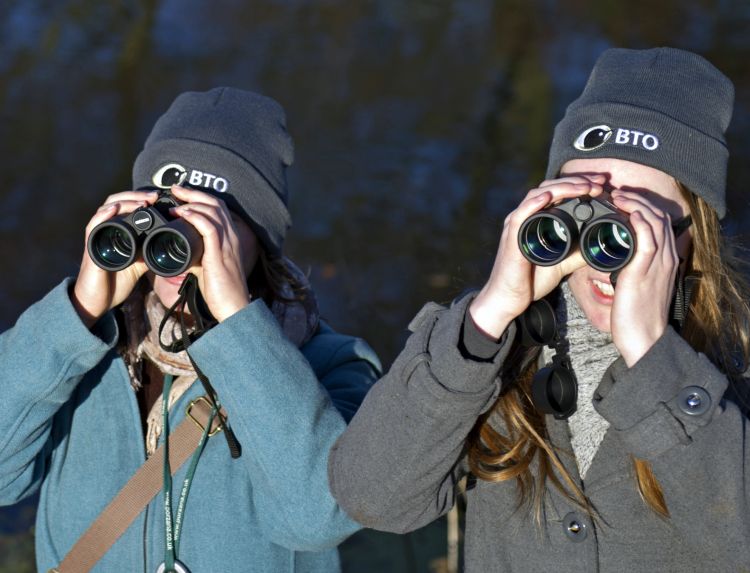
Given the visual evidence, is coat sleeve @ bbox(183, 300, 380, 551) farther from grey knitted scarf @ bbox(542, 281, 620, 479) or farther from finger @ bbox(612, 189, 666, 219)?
finger @ bbox(612, 189, 666, 219)

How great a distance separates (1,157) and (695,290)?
671 centimetres

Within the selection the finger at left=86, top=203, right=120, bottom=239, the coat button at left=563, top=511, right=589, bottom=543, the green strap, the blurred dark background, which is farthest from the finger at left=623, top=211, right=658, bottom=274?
the blurred dark background

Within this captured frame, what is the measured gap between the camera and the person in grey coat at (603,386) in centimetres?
204

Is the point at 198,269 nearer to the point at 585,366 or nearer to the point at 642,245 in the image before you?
the point at 585,366

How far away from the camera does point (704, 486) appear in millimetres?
2016

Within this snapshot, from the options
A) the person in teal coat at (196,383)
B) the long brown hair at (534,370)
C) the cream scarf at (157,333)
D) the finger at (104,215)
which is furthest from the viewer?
the cream scarf at (157,333)

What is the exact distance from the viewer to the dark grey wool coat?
202cm

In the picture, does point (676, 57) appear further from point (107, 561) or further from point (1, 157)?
point (1, 157)

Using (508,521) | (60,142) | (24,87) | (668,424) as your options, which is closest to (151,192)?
(508,521)

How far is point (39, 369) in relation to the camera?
2.42m

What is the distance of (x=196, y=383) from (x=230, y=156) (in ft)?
1.79

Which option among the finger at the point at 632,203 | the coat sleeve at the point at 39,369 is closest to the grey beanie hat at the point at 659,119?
the finger at the point at 632,203

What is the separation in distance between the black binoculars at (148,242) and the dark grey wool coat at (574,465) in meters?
0.52

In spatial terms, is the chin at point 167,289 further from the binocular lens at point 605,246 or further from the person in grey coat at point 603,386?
the binocular lens at point 605,246
